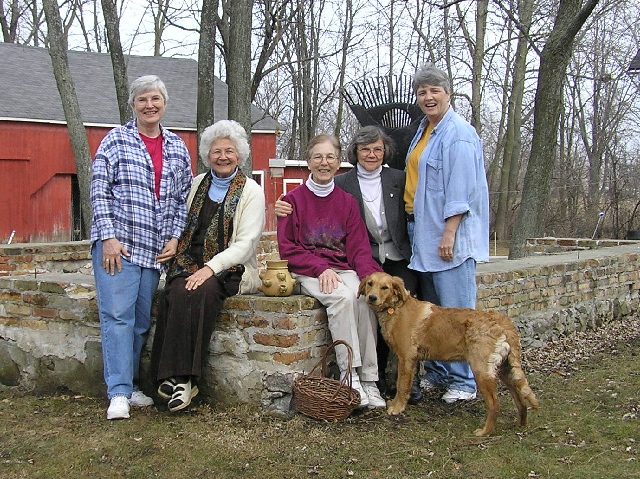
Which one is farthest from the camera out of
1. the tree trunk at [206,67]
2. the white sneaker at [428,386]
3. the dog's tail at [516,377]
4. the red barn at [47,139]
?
the red barn at [47,139]

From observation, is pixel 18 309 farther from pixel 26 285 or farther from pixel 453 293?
pixel 453 293

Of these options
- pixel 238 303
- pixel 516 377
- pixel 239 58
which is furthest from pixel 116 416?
pixel 239 58

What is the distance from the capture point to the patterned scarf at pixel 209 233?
4344 millimetres

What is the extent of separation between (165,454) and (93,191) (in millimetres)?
1687

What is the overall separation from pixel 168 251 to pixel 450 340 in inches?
74.8

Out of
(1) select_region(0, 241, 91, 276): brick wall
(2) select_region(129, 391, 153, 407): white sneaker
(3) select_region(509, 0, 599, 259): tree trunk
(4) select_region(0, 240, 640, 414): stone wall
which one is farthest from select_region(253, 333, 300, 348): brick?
(3) select_region(509, 0, 599, 259): tree trunk

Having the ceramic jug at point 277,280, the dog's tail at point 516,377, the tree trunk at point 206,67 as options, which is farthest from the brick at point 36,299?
the tree trunk at point 206,67

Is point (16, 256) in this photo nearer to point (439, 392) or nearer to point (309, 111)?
point (439, 392)

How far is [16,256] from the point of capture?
27.4 feet

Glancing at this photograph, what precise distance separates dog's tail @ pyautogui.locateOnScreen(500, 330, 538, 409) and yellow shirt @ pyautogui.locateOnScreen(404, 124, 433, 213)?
3.90 ft

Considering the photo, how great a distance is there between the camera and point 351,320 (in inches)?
167

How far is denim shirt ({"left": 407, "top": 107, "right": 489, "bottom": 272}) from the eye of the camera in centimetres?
432

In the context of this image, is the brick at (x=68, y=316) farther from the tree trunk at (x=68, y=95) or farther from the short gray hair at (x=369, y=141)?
the tree trunk at (x=68, y=95)

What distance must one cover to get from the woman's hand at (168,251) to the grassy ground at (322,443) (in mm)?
984
